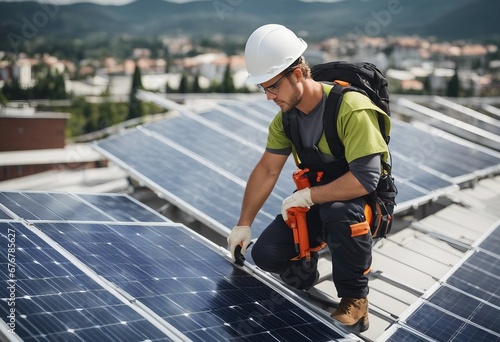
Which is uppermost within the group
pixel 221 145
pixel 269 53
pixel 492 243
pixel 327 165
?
pixel 269 53

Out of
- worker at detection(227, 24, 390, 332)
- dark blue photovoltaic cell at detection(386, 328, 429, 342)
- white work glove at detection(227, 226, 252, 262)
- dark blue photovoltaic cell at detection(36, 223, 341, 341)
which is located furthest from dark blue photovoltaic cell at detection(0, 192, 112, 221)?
dark blue photovoltaic cell at detection(386, 328, 429, 342)

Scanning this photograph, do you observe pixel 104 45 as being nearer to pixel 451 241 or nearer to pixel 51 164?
pixel 51 164

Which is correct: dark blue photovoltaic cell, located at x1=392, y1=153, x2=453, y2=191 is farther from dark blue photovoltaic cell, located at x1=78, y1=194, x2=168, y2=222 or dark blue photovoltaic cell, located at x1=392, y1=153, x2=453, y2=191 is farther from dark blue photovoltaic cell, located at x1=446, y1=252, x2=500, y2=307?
dark blue photovoltaic cell, located at x1=78, y1=194, x2=168, y2=222

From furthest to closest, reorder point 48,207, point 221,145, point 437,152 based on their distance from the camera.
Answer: point 437,152 < point 221,145 < point 48,207

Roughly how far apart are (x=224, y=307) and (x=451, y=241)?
4347mm

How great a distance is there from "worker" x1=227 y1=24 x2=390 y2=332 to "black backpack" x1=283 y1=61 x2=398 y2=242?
0.37ft

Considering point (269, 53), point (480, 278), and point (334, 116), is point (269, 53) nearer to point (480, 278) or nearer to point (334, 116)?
point (334, 116)

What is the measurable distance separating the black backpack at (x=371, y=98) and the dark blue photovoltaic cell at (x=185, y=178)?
1783mm

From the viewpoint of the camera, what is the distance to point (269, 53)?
5355mm

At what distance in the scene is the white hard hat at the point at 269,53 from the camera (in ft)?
17.6

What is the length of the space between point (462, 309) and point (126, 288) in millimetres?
3351

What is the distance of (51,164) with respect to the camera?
122ft

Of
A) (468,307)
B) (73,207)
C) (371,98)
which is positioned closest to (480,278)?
(468,307)

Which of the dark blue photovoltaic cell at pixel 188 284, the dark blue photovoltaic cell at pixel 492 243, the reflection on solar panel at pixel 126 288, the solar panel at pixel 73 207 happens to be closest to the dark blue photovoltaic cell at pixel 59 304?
the reflection on solar panel at pixel 126 288
